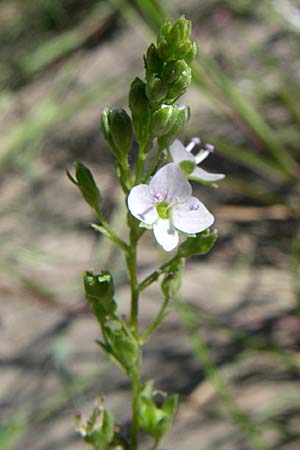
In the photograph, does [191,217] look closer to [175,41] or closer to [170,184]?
[170,184]

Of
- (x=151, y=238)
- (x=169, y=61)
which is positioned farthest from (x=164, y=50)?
(x=151, y=238)

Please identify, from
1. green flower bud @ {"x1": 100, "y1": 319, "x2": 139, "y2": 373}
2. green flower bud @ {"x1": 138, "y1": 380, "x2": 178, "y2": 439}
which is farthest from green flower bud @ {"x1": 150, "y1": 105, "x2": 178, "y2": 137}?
green flower bud @ {"x1": 138, "y1": 380, "x2": 178, "y2": 439}

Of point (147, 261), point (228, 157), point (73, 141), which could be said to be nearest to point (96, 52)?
point (73, 141)

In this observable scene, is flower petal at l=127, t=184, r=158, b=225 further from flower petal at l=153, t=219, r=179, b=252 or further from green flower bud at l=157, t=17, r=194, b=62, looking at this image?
green flower bud at l=157, t=17, r=194, b=62

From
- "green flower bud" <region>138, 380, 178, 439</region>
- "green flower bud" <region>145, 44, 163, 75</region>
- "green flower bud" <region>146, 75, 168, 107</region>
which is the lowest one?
"green flower bud" <region>138, 380, 178, 439</region>

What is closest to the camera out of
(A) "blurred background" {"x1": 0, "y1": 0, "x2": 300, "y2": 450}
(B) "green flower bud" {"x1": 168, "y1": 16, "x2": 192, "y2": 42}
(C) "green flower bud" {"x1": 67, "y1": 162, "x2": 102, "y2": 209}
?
(B) "green flower bud" {"x1": 168, "y1": 16, "x2": 192, "y2": 42}

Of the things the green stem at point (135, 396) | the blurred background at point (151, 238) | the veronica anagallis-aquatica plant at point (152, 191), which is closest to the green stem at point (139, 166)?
the veronica anagallis-aquatica plant at point (152, 191)

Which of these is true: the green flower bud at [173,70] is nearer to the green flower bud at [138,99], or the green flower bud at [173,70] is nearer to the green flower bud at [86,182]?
the green flower bud at [138,99]

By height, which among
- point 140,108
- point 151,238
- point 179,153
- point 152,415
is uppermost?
point 140,108
